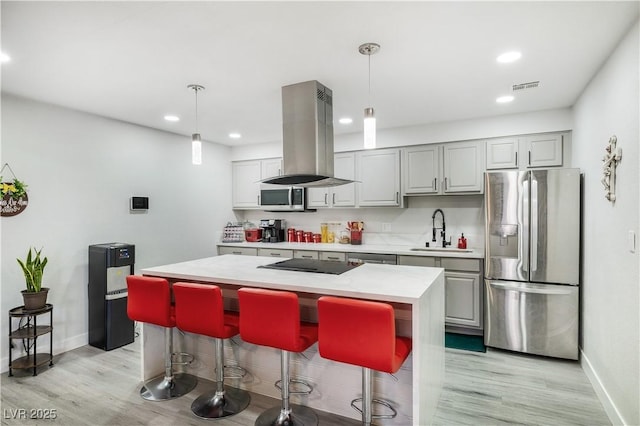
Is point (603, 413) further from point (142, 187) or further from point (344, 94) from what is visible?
point (142, 187)

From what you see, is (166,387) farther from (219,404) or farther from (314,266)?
(314,266)

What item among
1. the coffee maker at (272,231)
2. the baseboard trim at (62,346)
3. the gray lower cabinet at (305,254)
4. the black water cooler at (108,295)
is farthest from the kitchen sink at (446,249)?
the baseboard trim at (62,346)

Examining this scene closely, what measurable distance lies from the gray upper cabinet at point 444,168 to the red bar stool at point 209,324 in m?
2.79

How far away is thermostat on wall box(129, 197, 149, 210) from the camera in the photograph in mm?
4117

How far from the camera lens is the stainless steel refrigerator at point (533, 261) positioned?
323 cm

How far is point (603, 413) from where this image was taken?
7.89ft

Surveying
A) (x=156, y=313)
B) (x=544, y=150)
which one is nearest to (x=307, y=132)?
(x=156, y=313)

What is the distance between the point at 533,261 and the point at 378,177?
201 cm

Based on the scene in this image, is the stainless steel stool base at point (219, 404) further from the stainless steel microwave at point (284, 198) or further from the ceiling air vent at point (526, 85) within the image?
the ceiling air vent at point (526, 85)

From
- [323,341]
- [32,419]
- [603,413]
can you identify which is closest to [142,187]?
[32,419]

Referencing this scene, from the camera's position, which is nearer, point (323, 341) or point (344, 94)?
point (323, 341)

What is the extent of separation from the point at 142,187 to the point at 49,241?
1.17 metres

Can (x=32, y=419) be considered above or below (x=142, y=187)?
below

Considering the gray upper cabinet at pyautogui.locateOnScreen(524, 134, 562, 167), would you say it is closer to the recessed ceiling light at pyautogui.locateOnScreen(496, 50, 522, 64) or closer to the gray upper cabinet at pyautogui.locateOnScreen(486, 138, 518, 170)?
the gray upper cabinet at pyautogui.locateOnScreen(486, 138, 518, 170)
